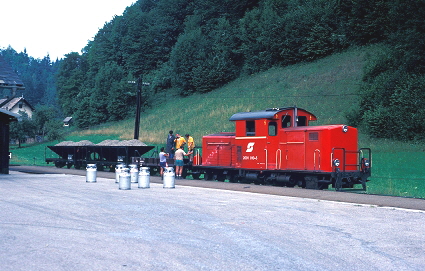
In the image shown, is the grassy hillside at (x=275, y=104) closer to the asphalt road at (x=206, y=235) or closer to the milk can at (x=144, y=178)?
the milk can at (x=144, y=178)

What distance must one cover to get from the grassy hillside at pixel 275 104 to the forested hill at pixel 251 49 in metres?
2.28

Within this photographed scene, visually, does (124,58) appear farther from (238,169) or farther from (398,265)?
(398,265)

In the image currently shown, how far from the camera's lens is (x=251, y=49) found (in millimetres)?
75125

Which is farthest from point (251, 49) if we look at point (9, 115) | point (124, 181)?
point (124, 181)

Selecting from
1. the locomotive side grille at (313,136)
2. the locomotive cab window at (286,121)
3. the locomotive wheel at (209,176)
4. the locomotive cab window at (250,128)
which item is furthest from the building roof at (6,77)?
the locomotive side grille at (313,136)

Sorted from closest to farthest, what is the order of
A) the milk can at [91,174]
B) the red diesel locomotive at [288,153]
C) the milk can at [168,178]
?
1. the red diesel locomotive at [288,153]
2. the milk can at [168,178]
3. the milk can at [91,174]

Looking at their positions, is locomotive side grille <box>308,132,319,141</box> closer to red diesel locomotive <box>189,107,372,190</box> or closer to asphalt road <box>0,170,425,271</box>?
red diesel locomotive <box>189,107,372,190</box>

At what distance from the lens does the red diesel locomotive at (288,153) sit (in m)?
20.0

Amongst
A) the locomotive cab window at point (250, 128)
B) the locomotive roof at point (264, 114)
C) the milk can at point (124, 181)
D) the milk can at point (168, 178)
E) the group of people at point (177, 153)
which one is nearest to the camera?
the milk can at point (124, 181)

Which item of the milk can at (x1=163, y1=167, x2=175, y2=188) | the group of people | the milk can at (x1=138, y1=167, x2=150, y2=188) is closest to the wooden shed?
the group of people

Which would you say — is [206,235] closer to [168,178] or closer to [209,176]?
[168,178]

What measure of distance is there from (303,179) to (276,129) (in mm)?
2433

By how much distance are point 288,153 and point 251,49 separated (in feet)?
181

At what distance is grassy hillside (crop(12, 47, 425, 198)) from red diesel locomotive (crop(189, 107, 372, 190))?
1446 centimetres
